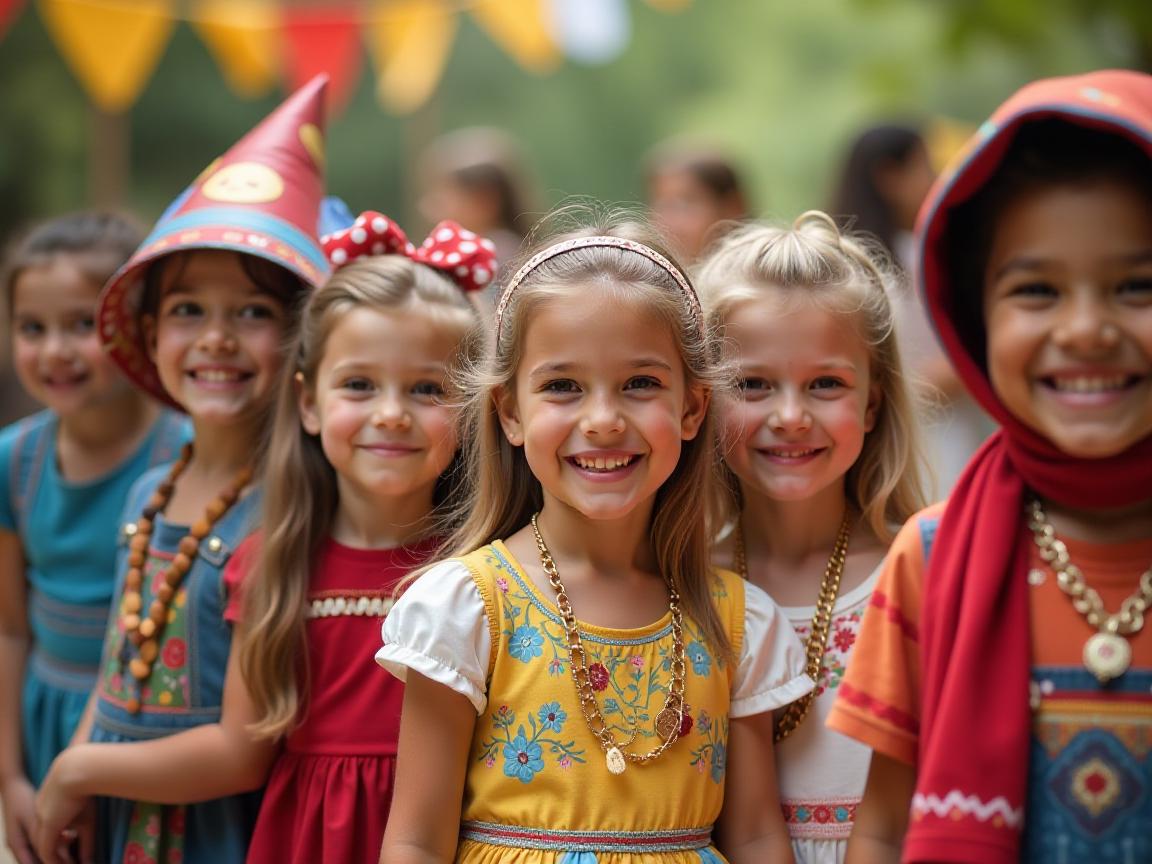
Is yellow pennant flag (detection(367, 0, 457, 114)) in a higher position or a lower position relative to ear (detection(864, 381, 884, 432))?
higher

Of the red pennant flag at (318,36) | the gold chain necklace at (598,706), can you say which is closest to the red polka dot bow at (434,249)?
the gold chain necklace at (598,706)

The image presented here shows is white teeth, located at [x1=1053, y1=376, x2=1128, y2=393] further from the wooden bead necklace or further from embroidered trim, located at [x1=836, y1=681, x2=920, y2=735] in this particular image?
the wooden bead necklace

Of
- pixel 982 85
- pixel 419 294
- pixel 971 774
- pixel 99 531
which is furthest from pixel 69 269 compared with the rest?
pixel 982 85

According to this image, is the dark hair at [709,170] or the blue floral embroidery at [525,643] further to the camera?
the dark hair at [709,170]

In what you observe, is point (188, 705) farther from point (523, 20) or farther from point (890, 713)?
point (523, 20)

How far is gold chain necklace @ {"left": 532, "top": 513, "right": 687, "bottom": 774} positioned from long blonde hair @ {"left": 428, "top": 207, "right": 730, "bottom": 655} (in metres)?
0.10

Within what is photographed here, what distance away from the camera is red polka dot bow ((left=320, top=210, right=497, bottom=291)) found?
2.79 meters

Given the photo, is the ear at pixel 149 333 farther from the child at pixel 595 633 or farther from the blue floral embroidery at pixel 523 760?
the blue floral embroidery at pixel 523 760

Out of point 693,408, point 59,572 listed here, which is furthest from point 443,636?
point 59,572

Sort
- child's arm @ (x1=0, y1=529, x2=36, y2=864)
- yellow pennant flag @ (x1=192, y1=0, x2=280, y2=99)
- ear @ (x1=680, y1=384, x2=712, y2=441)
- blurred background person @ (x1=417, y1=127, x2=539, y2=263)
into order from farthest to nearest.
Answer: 1. yellow pennant flag @ (x1=192, y1=0, x2=280, y2=99)
2. blurred background person @ (x1=417, y1=127, x2=539, y2=263)
3. child's arm @ (x1=0, y1=529, x2=36, y2=864)
4. ear @ (x1=680, y1=384, x2=712, y2=441)

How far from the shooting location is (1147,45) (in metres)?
8.09

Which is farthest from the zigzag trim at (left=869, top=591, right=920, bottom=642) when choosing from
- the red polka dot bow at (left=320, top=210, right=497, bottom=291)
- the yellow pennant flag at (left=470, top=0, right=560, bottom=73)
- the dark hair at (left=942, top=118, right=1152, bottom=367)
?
the yellow pennant flag at (left=470, top=0, right=560, bottom=73)

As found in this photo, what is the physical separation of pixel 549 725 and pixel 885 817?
54 cm

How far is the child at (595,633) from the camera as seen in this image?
2.18m
